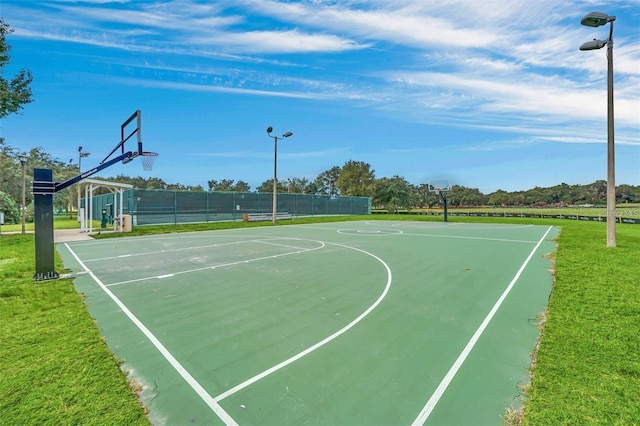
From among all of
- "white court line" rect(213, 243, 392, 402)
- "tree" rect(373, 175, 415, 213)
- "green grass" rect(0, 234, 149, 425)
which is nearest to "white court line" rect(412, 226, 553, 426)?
"white court line" rect(213, 243, 392, 402)

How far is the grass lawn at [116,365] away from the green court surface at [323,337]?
19cm

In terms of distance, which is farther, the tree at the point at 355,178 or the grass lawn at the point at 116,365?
the tree at the point at 355,178

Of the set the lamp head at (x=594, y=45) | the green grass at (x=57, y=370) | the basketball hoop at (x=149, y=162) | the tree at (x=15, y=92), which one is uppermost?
the lamp head at (x=594, y=45)

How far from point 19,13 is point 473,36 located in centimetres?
1330

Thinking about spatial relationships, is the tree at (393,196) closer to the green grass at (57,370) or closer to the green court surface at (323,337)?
the green court surface at (323,337)

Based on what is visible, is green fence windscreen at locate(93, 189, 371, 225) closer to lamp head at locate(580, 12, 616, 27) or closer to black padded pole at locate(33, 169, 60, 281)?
black padded pole at locate(33, 169, 60, 281)

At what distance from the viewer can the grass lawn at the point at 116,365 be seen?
208cm

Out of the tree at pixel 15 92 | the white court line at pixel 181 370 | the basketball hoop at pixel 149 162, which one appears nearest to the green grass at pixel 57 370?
the white court line at pixel 181 370

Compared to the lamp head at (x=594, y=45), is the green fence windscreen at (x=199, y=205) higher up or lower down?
lower down

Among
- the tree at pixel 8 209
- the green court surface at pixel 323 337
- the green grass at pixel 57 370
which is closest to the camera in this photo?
the green grass at pixel 57 370

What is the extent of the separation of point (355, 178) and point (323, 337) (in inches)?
1940

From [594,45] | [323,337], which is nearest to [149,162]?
[323,337]

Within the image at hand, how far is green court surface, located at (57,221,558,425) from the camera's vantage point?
2.21 meters

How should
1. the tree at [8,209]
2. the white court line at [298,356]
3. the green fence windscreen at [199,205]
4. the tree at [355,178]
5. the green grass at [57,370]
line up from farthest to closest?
the tree at [355,178] < the tree at [8,209] < the green fence windscreen at [199,205] < the white court line at [298,356] < the green grass at [57,370]
